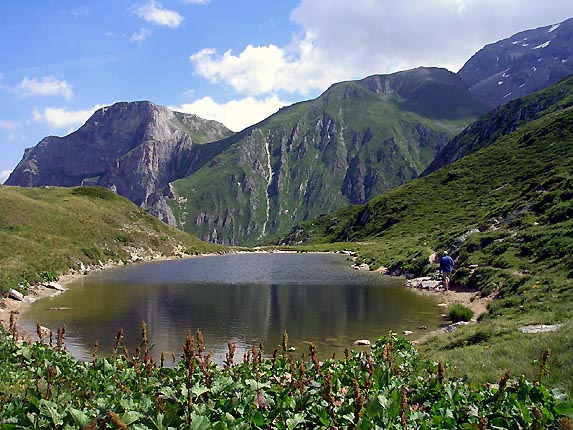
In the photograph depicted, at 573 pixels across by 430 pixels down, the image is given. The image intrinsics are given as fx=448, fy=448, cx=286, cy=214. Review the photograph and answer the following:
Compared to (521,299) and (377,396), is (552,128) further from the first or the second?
(377,396)

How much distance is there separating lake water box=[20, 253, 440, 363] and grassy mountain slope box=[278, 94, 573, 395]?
6330mm

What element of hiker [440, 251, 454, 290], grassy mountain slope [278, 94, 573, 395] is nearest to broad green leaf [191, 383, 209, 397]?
grassy mountain slope [278, 94, 573, 395]

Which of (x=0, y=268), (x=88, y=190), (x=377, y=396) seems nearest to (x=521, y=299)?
(x=377, y=396)

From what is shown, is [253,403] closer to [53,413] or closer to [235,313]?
[53,413]

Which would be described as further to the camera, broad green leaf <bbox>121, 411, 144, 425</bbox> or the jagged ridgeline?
the jagged ridgeline

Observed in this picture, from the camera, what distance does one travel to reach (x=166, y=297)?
1841 inches

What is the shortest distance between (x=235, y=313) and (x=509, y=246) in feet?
96.0

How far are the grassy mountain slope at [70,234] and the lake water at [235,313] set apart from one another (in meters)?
7.10

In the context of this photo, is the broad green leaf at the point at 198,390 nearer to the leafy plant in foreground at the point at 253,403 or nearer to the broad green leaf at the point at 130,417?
the leafy plant in foreground at the point at 253,403

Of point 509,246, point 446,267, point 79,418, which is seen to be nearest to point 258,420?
point 79,418

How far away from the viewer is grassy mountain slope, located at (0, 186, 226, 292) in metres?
58.3

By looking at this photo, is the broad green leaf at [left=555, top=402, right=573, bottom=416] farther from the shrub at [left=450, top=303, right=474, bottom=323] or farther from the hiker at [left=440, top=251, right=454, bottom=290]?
the hiker at [left=440, top=251, right=454, bottom=290]

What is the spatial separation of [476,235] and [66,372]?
54513mm

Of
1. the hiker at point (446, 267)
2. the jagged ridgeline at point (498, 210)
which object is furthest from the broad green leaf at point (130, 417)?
the hiker at point (446, 267)
